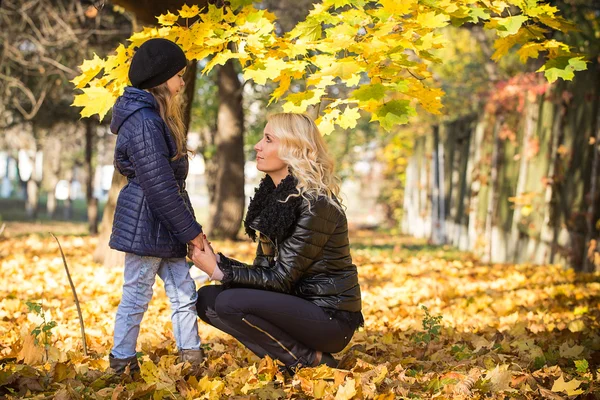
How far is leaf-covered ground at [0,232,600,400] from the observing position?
3.27m

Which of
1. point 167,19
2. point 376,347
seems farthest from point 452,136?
point 167,19

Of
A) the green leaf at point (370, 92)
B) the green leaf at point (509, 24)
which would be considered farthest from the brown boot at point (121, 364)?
the green leaf at point (509, 24)

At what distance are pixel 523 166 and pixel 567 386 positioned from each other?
7.05 m

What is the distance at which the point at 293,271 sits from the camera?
11.2ft

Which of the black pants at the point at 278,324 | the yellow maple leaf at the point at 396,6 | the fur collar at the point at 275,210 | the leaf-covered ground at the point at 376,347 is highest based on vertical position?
the yellow maple leaf at the point at 396,6

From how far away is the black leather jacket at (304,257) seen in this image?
11.2 ft

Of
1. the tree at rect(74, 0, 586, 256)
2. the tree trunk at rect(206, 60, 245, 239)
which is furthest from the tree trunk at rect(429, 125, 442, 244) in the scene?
the tree at rect(74, 0, 586, 256)

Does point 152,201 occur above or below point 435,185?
below

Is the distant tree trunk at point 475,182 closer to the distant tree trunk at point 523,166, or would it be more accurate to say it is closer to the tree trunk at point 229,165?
the distant tree trunk at point 523,166

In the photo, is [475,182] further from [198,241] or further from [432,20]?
[198,241]

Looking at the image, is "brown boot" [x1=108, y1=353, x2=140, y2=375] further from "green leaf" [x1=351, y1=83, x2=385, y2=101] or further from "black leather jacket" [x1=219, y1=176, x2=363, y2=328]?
"green leaf" [x1=351, y1=83, x2=385, y2=101]

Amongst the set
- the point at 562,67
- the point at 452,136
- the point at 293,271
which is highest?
the point at 452,136

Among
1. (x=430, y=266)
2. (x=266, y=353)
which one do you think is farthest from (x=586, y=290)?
(x=266, y=353)

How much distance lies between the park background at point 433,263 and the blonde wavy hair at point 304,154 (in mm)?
924
